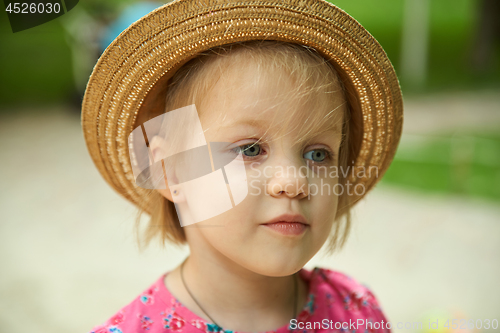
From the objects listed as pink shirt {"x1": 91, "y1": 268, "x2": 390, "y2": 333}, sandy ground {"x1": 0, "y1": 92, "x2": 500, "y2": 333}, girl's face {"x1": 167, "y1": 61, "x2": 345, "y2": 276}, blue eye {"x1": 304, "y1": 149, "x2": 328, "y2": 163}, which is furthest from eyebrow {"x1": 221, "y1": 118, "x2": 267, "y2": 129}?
sandy ground {"x1": 0, "y1": 92, "x2": 500, "y2": 333}

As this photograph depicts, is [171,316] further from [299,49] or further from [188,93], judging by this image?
[299,49]

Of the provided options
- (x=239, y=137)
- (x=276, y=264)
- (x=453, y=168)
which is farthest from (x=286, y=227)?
(x=453, y=168)

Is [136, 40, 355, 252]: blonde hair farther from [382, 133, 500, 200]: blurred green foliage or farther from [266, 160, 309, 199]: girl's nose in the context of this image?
[382, 133, 500, 200]: blurred green foliage

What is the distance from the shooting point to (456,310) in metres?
1.95

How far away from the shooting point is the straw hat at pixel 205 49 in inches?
28.0

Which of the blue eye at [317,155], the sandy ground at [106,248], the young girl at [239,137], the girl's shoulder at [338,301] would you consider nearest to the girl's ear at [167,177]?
the young girl at [239,137]

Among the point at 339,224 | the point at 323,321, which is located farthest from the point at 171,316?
the point at 339,224

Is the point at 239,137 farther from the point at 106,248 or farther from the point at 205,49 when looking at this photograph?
the point at 106,248

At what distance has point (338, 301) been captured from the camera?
991 millimetres

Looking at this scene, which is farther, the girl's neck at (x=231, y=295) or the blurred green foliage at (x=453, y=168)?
the blurred green foliage at (x=453, y=168)

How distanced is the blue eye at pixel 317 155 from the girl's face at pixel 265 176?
0.06ft

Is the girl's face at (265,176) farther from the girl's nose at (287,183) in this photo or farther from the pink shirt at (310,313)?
the pink shirt at (310,313)

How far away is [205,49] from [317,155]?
0.88ft

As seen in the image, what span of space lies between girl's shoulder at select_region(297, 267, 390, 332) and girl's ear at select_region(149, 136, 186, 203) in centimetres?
35
